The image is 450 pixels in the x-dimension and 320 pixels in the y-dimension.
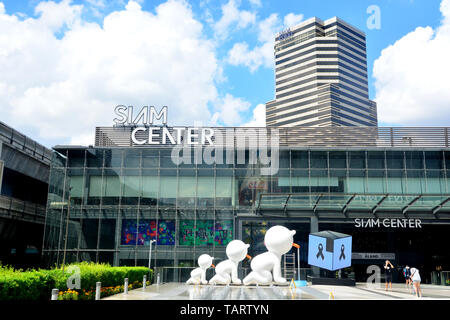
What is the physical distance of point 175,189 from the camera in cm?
3728

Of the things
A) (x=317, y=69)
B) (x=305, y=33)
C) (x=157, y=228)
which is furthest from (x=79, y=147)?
(x=305, y=33)

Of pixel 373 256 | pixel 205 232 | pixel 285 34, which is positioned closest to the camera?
pixel 373 256

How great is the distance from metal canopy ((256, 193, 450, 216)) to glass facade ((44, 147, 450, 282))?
382 centimetres

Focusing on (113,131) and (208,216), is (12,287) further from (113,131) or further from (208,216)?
(113,131)

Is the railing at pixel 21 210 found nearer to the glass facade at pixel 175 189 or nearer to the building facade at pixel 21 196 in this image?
the building facade at pixel 21 196

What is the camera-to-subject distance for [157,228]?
36.6 metres

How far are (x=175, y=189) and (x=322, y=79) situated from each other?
4280 inches

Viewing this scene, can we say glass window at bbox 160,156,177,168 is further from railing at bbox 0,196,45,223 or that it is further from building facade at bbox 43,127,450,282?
railing at bbox 0,196,45,223

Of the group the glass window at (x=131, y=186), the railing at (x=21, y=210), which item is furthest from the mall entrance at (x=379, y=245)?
the railing at (x=21, y=210)

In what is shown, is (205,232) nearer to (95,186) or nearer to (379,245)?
(95,186)

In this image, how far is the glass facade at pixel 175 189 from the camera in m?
36.1

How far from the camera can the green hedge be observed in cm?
1498

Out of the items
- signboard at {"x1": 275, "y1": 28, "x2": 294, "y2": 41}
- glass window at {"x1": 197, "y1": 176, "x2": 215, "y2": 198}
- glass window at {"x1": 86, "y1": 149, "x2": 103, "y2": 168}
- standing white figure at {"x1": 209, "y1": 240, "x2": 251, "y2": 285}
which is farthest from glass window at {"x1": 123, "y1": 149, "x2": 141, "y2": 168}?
signboard at {"x1": 275, "y1": 28, "x2": 294, "y2": 41}

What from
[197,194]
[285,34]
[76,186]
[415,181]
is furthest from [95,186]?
[285,34]
